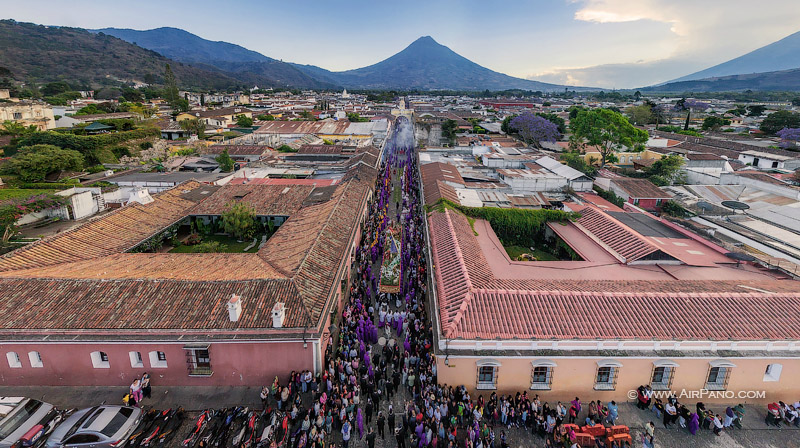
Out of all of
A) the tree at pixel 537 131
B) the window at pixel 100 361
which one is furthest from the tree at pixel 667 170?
the window at pixel 100 361

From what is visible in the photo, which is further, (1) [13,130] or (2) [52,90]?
(2) [52,90]

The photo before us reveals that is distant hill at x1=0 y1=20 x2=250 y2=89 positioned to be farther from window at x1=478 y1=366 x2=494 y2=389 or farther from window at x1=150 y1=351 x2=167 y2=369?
window at x1=478 y1=366 x2=494 y2=389

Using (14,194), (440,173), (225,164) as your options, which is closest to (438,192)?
(440,173)

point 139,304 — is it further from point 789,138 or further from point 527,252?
point 789,138

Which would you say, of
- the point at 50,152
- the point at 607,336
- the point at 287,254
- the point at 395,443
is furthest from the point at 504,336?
the point at 50,152

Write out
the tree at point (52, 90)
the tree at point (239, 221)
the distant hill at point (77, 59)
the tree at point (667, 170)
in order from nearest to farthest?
the tree at point (239, 221) < the tree at point (667, 170) < the tree at point (52, 90) < the distant hill at point (77, 59)

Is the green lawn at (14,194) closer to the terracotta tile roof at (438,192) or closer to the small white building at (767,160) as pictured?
the terracotta tile roof at (438,192)
